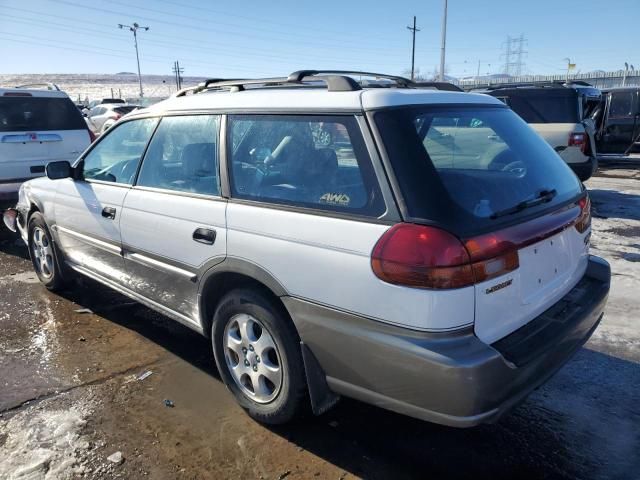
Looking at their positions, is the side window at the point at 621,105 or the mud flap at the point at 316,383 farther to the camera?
the side window at the point at 621,105

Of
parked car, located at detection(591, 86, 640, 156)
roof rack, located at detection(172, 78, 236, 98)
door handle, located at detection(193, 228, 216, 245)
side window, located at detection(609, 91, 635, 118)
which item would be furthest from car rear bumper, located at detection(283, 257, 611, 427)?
side window, located at detection(609, 91, 635, 118)

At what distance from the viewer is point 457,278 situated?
2027 millimetres

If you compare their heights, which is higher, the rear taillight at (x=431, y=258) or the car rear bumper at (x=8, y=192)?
the rear taillight at (x=431, y=258)

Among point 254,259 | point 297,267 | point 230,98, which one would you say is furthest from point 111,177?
point 297,267

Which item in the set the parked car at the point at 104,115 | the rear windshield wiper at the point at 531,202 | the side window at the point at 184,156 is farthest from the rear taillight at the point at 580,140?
the parked car at the point at 104,115

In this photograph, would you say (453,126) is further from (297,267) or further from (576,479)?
(576,479)

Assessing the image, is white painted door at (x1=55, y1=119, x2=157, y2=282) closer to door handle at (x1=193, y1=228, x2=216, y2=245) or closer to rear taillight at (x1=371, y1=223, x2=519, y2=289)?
door handle at (x1=193, y1=228, x2=216, y2=245)

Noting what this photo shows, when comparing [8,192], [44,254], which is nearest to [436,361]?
[44,254]

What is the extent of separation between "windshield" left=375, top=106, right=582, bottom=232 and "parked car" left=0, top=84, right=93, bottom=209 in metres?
6.20

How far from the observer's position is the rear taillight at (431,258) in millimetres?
2018

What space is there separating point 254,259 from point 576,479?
1917 millimetres

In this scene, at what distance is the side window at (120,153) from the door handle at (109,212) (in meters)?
0.22

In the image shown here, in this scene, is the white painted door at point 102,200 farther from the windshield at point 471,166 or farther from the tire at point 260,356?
the windshield at point 471,166

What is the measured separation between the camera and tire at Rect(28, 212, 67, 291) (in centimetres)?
479
